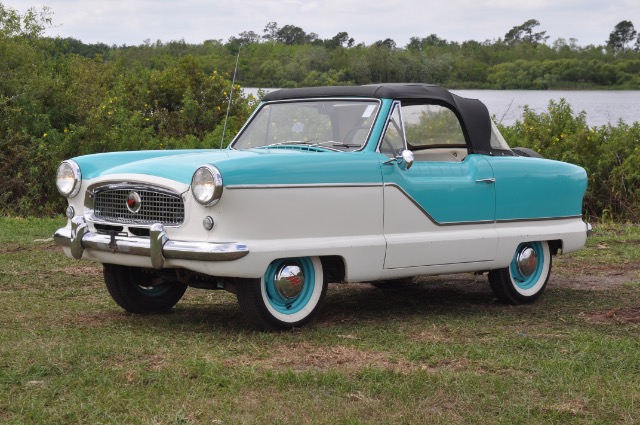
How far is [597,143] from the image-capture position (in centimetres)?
1773

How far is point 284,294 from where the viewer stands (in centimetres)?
704

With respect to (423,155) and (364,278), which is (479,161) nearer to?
(423,155)

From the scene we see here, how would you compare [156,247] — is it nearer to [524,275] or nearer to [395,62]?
[524,275]

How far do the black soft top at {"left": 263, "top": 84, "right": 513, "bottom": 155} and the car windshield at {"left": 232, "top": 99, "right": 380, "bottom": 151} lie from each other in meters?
0.06

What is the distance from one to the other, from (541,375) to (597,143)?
12.5m

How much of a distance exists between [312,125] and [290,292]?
5.05ft

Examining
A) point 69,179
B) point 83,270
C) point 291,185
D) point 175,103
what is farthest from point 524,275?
point 175,103

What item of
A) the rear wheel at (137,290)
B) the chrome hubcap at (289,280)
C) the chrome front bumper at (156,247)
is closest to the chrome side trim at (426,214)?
the chrome hubcap at (289,280)

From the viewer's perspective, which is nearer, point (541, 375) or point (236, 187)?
point (541, 375)

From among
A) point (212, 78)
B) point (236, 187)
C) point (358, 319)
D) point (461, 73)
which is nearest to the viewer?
point (236, 187)

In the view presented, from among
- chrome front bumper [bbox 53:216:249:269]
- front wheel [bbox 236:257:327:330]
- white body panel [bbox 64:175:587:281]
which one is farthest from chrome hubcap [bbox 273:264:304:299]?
chrome front bumper [bbox 53:216:249:269]

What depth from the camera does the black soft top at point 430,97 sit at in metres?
7.89

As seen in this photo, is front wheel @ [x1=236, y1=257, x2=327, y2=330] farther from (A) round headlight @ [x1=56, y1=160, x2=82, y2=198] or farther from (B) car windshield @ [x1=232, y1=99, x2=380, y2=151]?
(A) round headlight @ [x1=56, y1=160, x2=82, y2=198]

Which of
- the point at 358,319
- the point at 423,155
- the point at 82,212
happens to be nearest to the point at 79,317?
the point at 82,212
